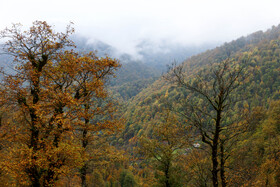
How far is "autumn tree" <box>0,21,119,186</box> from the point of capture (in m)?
9.38

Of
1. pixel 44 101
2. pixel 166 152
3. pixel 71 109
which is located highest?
pixel 44 101

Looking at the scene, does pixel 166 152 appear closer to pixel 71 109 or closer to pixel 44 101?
→ pixel 71 109

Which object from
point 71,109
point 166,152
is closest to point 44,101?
point 71,109

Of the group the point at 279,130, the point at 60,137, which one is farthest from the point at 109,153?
the point at 279,130

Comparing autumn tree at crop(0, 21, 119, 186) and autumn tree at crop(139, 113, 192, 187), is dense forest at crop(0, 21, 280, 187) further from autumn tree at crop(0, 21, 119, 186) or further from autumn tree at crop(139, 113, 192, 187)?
autumn tree at crop(139, 113, 192, 187)

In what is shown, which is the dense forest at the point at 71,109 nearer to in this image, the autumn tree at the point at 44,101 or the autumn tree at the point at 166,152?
the autumn tree at the point at 44,101

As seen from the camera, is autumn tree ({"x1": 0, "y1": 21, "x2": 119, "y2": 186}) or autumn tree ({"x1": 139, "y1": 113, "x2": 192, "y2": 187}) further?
autumn tree ({"x1": 139, "y1": 113, "x2": 192, "y2": 187})

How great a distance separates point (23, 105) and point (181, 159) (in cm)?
1544

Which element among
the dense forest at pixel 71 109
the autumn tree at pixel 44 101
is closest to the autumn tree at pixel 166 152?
the dense forest at pixel 71 109

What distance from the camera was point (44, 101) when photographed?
1025cm

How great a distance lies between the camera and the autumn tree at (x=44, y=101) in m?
9.38

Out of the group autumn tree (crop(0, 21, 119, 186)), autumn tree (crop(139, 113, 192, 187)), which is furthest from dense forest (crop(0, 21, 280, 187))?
autumn tree (crop(139, 113, 192, 187))

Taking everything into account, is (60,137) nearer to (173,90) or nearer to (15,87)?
(15,87)

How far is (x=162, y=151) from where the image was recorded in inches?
651
